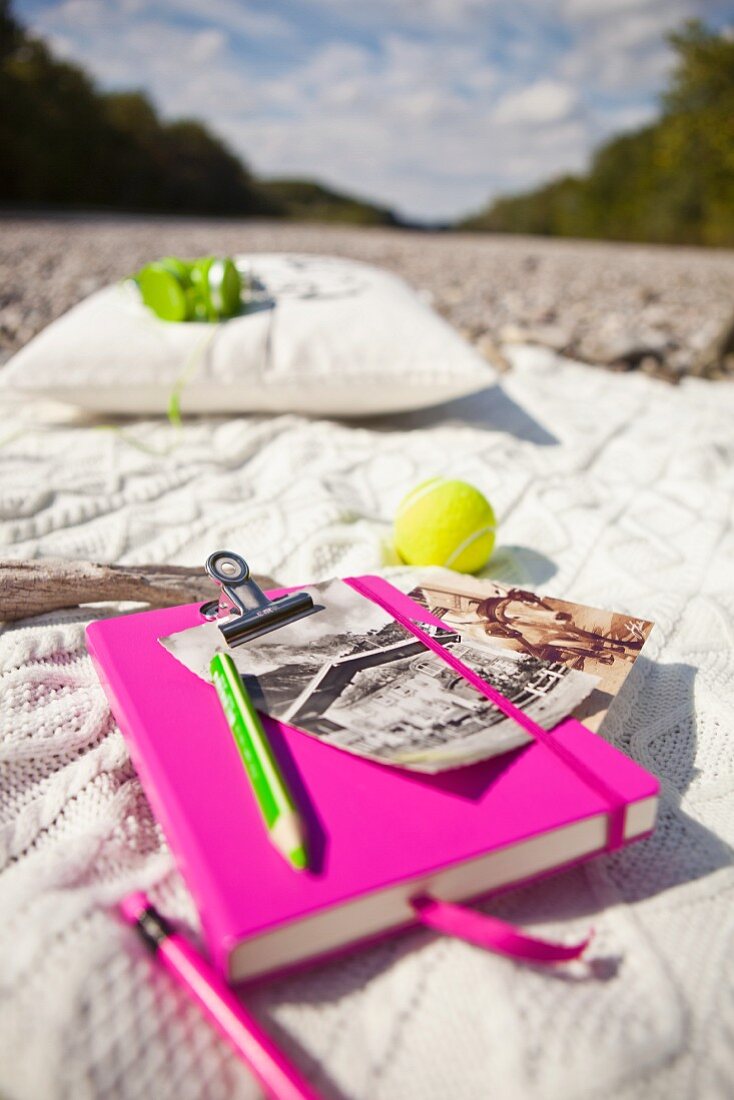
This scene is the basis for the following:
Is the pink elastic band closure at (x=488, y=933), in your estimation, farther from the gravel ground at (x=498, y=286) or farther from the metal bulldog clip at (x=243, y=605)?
the gravel ground at (x=498, y=286)

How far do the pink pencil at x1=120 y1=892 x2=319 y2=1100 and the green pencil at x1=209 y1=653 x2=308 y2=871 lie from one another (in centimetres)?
9

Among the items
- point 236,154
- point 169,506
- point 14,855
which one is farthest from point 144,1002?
A: point 236,154

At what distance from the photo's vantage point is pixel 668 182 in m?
19.4

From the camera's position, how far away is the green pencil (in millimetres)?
540

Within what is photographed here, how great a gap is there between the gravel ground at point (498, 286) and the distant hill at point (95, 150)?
650cm

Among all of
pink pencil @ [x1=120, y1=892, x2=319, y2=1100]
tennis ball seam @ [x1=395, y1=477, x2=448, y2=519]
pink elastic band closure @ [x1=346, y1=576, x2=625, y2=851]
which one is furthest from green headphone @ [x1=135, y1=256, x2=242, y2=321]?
pink pencil @ [x1=120, y1=892, x2=319, y2=1100]

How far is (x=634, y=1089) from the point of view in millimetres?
499

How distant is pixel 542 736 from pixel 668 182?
2206 cm

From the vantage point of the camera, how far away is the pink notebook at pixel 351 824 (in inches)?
20.4

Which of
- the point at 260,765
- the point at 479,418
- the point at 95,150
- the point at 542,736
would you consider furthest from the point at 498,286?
the point at 95,150

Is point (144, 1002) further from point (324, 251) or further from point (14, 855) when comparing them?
point (324, 251)

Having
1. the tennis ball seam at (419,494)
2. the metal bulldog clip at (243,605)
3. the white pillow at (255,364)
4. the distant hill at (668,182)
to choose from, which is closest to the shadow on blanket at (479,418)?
the white pillow at (255,364)

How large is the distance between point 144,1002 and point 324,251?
5.32 m

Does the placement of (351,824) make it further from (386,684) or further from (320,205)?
(320,205)
